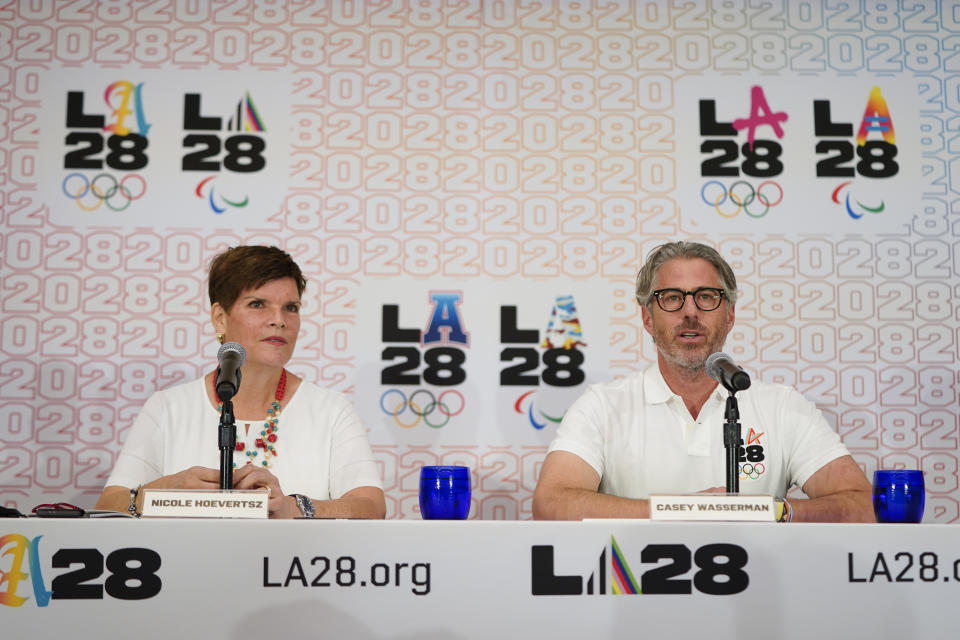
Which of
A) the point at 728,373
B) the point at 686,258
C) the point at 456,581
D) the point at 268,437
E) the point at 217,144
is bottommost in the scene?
the point at 456,581

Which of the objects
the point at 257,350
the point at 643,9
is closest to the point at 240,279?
the point at 257,350

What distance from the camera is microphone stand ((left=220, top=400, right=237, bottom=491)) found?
1.82 meters

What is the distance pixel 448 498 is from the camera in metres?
1.78

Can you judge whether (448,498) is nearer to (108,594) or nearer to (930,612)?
(108,594)

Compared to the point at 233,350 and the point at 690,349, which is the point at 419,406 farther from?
the point at 233,350

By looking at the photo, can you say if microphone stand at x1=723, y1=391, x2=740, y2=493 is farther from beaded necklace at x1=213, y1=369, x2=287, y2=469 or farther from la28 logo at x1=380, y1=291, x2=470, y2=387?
la28 logo at x1=380, y1=291, x2=470, y2=387

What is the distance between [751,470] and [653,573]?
1149 mm

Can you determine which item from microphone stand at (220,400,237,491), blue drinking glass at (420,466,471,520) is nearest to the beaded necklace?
microphone stand at (220,400,237,491)

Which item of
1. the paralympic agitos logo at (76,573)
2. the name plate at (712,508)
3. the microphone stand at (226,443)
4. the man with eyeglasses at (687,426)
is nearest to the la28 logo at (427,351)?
the man with eyeglasses at (687,426)

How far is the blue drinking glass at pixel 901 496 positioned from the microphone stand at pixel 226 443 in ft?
4.12

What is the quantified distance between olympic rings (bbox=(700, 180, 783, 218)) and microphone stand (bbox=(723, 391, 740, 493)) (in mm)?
1822

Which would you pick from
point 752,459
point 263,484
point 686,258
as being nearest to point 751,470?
point 752,459

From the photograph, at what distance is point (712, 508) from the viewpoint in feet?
5.12

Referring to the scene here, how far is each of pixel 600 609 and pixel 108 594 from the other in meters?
0.75
